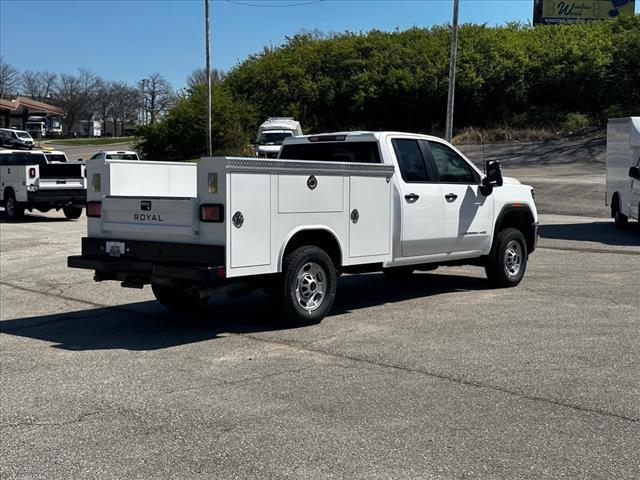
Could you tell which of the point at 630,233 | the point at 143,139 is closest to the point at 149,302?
the point at 630,233

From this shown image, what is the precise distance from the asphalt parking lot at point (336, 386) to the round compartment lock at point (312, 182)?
1.56m

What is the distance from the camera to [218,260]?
7766 millimetres

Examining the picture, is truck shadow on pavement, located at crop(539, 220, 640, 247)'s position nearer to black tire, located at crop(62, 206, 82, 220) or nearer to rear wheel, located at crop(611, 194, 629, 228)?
rear wheel, located at crop(611, 194, 629, 228)

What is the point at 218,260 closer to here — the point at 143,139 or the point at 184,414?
the point at 184,414

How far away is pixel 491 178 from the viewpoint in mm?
10734

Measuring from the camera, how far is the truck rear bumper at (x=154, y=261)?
776cm

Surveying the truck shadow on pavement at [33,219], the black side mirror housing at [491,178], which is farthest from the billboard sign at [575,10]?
the black side mirror housing at [491,178]

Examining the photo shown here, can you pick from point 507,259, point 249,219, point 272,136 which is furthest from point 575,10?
point 249,219

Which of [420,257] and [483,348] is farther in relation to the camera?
[420,257]

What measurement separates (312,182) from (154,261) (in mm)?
1852

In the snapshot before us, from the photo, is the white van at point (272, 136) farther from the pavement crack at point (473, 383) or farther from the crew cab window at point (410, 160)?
the pavement crack at point (473, 383)

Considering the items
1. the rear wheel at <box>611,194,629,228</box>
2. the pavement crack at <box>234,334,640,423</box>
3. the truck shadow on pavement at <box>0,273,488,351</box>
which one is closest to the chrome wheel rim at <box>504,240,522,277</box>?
the truck shadow on pavement at <box>0,273,488,351</box>

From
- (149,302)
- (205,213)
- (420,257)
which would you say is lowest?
(149,302)

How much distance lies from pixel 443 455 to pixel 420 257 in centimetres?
527
